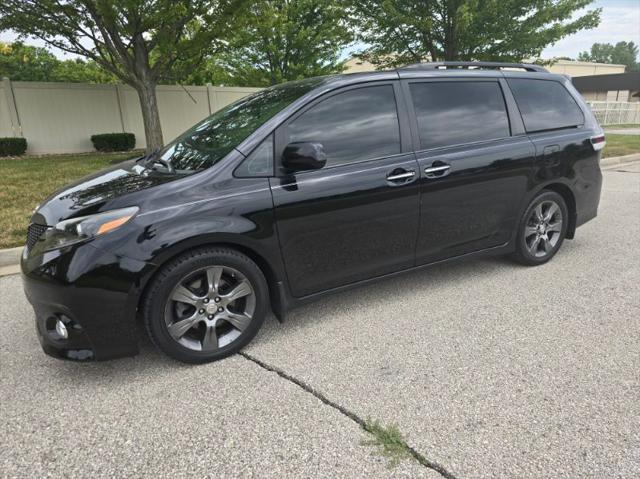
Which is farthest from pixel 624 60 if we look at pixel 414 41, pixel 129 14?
pixel 129 14

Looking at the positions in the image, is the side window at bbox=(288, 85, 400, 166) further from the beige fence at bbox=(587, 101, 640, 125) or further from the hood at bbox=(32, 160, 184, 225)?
the beige fence at bbox=(587, 101, 640, 125)

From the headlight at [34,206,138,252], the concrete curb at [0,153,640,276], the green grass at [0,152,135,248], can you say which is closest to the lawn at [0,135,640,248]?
the green grass at [0,152,135,248]

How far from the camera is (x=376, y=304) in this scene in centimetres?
371

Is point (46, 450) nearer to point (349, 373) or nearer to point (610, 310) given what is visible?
point (349, 373)

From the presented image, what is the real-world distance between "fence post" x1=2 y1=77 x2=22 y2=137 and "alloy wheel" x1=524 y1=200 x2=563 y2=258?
15.3 meters

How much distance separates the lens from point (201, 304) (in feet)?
9.25

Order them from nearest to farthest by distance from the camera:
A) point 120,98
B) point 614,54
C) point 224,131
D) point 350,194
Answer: point 350,194 < point 224,131 < point 120,98 < point 614,54

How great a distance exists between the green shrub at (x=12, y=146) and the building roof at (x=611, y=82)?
5120 centimetres

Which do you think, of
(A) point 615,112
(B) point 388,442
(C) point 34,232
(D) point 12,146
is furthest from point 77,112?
(A) point 615,112

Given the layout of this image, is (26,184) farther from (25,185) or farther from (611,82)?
(611,82)

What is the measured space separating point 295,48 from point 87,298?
18155mm

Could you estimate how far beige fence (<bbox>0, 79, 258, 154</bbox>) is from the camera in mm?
14250

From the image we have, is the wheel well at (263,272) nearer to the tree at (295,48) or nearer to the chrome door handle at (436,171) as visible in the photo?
the chrome door handle at (436,171)

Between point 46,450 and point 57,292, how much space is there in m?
0.79
